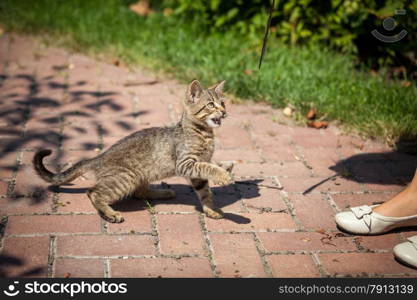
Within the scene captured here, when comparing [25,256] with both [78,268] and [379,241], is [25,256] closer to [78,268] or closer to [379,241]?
[78,268]

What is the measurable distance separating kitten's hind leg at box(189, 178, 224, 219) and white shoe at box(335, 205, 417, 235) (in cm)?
100

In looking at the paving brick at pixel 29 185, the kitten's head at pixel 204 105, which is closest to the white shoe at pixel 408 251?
the kitten's head at pixel 204 105

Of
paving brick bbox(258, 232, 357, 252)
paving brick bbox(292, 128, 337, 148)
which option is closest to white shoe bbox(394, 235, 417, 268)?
paving brick bbox(258, 232, 357, 252)

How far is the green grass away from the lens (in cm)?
655

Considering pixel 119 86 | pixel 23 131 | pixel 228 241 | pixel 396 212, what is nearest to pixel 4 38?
pixel 119 86

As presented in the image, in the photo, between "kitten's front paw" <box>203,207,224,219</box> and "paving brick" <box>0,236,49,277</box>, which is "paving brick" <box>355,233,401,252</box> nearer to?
"kitten's front paw" <box>203,207,224,219</box>

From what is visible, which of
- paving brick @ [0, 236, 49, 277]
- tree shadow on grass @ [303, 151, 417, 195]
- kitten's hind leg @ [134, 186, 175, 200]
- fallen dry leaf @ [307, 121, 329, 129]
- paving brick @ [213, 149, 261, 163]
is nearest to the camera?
paving brick @ [0, 236, 49, 277]

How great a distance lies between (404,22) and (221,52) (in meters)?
2.38

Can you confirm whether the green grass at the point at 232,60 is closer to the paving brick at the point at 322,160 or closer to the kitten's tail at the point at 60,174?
the paving brick at the point at 322,160

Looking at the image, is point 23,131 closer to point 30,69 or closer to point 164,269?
point 30,69

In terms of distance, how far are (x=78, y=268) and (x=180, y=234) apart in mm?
861

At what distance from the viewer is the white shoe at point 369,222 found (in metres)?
4.54

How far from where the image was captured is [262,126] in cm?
642

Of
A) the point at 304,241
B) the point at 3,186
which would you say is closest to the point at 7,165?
the point at 3,186
